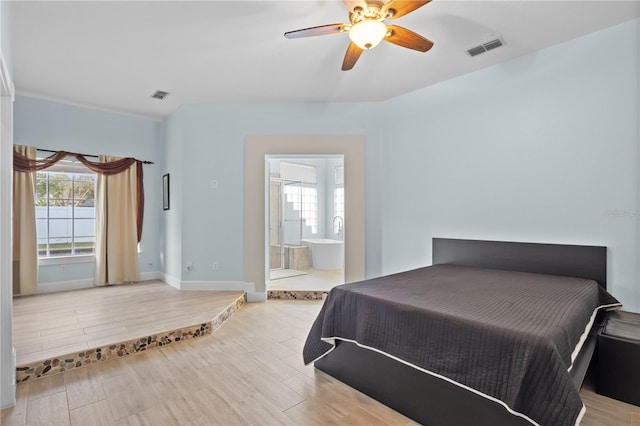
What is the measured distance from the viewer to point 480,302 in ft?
6.42

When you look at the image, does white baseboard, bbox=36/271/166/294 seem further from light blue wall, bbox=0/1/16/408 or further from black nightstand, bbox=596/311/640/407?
black nightstand, bbox=596/311/640/407

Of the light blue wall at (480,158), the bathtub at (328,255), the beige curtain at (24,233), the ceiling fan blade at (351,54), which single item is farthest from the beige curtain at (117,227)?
the ceiling fan blade at (351,54)

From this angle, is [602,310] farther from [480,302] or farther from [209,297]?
[209,297]

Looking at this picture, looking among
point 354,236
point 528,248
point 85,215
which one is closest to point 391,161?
point 354,236

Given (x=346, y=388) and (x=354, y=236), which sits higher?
(x=354, y=236)

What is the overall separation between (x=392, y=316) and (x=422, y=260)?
6.87ft

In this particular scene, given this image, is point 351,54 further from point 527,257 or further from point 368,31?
point 527,257

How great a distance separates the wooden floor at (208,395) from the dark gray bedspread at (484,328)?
327mm

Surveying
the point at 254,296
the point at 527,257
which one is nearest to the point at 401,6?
the point at 527,257

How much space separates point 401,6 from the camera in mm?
1909

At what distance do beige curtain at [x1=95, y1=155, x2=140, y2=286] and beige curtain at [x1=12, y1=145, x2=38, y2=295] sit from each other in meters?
0.69

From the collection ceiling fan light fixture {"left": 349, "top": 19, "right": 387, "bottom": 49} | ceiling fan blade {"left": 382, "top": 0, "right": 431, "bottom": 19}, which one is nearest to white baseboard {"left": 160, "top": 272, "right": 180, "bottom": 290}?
ceiling fan light fixture {"left": 349, "top": 19, "right": 387, "bottom": 49}

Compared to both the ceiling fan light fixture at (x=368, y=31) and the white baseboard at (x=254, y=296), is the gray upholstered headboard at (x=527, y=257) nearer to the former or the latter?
the white baseboard at (x=254, y=296)

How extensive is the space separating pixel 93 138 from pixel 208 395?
417 cm
